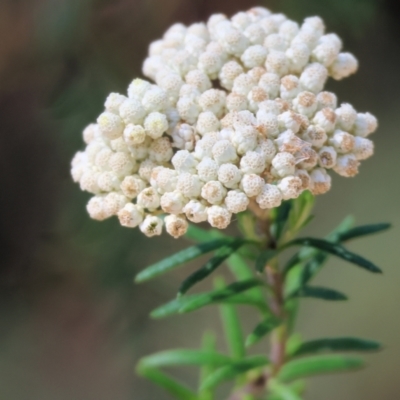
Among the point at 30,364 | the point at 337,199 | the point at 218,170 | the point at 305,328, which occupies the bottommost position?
the point at 30,364

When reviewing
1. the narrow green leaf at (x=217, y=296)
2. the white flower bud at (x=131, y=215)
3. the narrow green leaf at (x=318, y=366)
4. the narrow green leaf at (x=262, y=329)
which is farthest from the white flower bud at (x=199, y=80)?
the narrow green leaf at (x=318, y=366)

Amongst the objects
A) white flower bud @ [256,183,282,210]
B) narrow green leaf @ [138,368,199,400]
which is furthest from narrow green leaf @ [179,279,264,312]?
narrow green leaf @ [138,368,199,400]

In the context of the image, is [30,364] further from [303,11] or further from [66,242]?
Result: [303,11]

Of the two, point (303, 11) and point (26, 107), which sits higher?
point (303, 11)

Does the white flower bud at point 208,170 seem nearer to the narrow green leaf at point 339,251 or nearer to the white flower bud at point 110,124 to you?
the white flower bud at point 110,124

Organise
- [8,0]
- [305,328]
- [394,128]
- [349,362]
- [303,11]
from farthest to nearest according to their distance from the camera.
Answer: [394,128] < [305,328] < [8,0] < [303,11] < [349,362]

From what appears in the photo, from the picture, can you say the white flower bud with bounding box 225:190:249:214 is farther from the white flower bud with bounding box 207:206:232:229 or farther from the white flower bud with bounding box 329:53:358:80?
the white flower bud with bounding box 329:53:358:80

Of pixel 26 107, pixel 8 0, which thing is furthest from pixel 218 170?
pixel 8 0

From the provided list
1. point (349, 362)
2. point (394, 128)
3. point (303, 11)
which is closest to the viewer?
point (349, 362)
